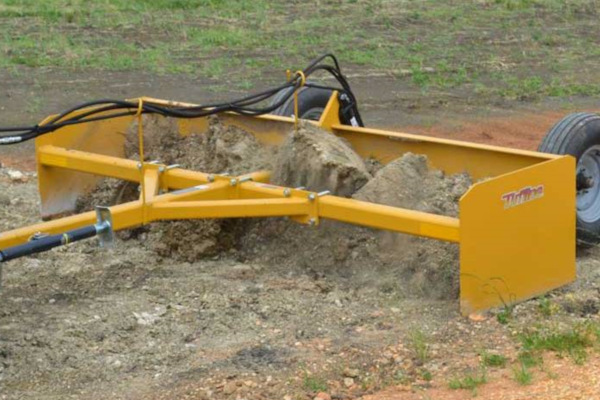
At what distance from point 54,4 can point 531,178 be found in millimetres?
13598

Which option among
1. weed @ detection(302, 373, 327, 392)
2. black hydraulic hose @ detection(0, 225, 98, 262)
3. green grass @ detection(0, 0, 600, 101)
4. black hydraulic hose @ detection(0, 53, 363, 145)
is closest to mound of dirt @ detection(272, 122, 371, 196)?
black hydraulic hose @ detection(0, 53, 363, 145)

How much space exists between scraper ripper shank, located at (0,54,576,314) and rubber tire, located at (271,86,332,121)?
0.60 m

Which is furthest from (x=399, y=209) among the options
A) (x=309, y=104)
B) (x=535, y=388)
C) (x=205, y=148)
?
(x=309, y=104)

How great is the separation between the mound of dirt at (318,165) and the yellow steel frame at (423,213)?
16 cm

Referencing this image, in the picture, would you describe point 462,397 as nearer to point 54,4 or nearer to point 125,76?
point 125,76

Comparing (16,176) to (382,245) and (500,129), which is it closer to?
(382,245)

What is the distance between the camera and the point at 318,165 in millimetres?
7840

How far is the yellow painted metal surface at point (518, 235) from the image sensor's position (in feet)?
21.8

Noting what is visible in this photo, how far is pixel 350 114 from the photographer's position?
342 inches

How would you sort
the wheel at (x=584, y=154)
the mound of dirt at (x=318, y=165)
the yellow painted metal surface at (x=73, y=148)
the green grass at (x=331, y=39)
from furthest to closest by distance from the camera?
the green grass at (x=331, y=39)
the yellow painted metal surface at (x=73, y=148)
the wheel at (x=584, y=154)
the mound of dirt at (x=318, y=165)

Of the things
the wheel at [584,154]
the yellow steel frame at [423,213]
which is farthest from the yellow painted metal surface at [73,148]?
the wheel at [584,154]

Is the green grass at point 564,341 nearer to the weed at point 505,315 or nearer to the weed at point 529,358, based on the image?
the weed at point 529,358

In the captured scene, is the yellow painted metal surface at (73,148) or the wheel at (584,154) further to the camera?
the yellow painted metal surface at (73,148)

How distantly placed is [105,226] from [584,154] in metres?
3.12
